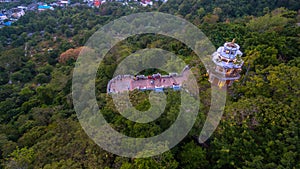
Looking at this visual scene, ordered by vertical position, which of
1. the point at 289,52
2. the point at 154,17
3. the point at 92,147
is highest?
the point at 289,52

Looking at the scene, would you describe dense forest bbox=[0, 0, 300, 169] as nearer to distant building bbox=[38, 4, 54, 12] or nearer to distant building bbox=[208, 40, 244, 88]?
distant building bbox=[208, 40, 244, 88]

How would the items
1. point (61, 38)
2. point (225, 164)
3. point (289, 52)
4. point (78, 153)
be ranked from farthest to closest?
point (61, 38)
point (289, 52)
point (78, 153)
point (225, 164)

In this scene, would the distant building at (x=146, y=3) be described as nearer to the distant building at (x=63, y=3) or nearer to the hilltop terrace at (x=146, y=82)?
the distant building at (x=63, y=3)

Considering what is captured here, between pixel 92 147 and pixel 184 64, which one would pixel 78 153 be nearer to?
pixel 92 147

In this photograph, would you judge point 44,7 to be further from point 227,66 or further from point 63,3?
point 227,66

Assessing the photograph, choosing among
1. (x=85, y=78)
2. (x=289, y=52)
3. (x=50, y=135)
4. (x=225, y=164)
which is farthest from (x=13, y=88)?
(x=289, y=52)

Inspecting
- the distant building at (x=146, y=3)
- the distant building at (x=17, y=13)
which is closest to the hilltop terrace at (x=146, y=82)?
the distant building at (x=146, y=3)

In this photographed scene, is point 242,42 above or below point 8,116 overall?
above

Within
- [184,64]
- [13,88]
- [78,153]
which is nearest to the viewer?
[78,153]
